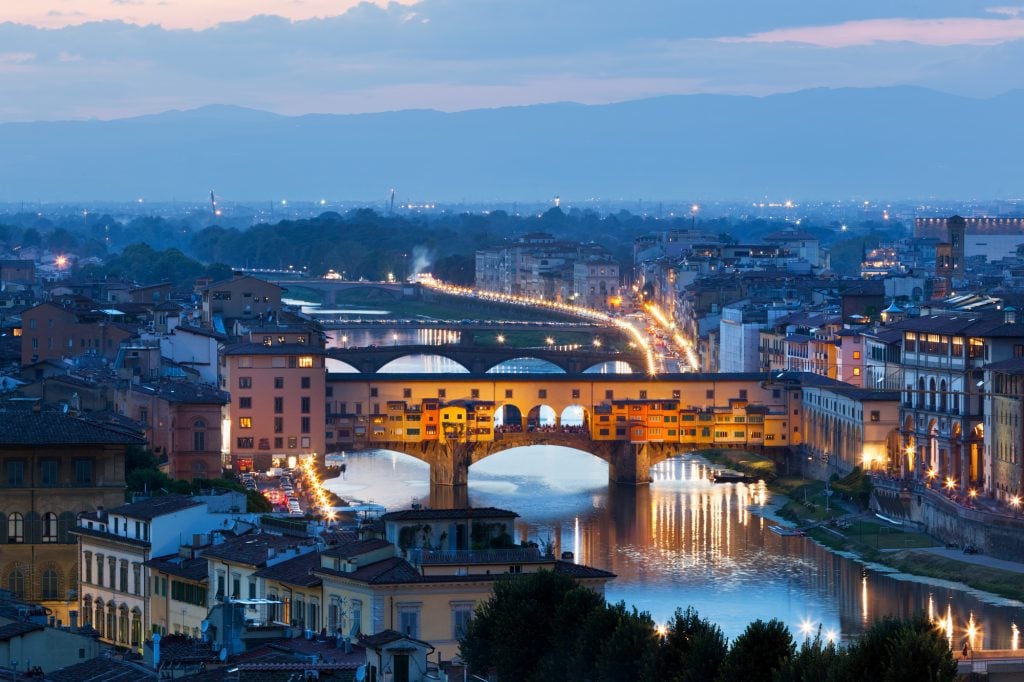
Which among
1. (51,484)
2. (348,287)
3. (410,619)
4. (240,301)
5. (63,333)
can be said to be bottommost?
(410,619)

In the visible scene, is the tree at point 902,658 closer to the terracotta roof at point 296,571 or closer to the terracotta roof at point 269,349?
the terracotta roof at point 296,571

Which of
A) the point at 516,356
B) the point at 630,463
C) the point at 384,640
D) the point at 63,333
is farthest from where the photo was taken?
the point at 516,356

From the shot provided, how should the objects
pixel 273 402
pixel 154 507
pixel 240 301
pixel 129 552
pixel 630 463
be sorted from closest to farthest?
pixel 129 552 < pixel 154 507 < pixel 273 402 < pixel 630 463 < pixel 240 301

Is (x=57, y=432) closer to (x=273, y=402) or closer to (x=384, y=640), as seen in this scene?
(x=384, y=640)

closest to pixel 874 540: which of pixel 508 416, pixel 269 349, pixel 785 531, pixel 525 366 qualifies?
pixel 785 531

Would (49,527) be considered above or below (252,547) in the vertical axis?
below

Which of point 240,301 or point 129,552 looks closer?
point 129,552

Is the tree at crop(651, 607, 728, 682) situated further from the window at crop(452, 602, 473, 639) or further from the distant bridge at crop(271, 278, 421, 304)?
the distant bridge at crop(271, 278, 421, 304)

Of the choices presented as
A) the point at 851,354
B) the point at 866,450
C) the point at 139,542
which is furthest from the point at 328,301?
the point at 139,542
